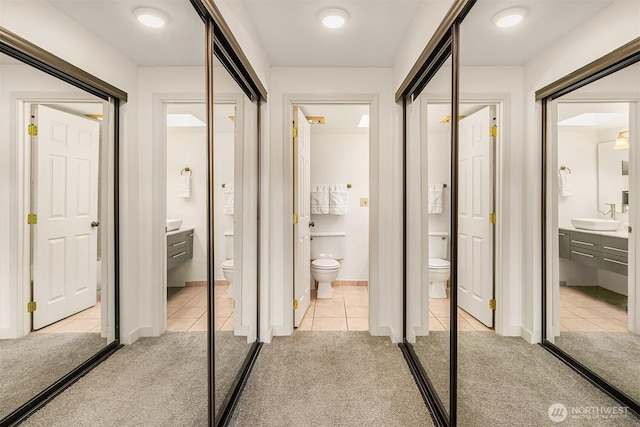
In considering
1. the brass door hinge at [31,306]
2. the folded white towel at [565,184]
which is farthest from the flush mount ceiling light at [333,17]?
the brass door hinge at [31,306]

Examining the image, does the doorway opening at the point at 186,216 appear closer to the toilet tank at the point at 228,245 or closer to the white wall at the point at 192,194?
the white wall at the point at 192,194

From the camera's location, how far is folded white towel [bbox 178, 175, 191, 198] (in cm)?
109

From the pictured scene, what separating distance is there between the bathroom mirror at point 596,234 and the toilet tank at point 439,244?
80 centimetres

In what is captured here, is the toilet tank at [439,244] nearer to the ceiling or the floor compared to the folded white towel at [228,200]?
nearer to the floor

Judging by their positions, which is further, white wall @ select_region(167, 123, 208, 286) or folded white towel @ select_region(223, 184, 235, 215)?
folded white towel @ select_region(223, 184, 235, 215)

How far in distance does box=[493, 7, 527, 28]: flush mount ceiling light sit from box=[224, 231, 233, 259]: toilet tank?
1433 mm

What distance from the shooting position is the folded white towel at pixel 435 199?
5.36ft

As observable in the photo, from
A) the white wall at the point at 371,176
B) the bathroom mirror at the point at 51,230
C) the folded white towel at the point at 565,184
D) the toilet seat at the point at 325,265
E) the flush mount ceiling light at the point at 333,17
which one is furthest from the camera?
the toilet seat at the point at 325,265

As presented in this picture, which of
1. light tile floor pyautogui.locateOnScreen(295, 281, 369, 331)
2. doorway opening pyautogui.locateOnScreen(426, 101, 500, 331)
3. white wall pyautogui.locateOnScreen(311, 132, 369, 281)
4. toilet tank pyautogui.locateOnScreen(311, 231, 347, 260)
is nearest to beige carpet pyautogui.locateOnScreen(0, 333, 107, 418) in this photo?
doorway opening pyautogui.locateOnScreen(426, 101, 500, 331)

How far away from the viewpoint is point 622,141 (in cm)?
57

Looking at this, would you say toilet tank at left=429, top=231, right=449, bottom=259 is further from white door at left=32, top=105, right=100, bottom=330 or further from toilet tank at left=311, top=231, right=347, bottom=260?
toilet tank at left=311, top=231, right=347, bottom=260

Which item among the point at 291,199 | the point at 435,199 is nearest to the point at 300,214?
the point at 291,199

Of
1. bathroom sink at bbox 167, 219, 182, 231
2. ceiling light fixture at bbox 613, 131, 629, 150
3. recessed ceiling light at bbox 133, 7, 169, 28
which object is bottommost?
bathroom sink at bbox 167, 219, 182, 231

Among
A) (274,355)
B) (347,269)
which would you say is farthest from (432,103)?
(347,269)
